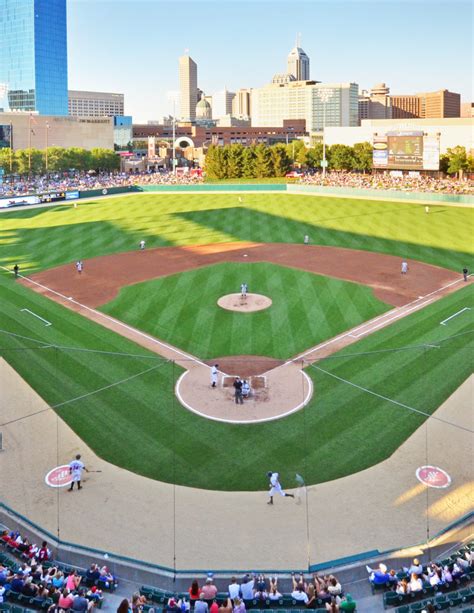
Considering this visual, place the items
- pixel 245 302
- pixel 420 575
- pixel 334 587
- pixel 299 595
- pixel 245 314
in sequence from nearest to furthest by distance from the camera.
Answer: pixel 299 595, pixel 334 587, pixel 420 575, pixel 245 314, pixel 245 302

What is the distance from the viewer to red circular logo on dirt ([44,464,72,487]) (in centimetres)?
1742

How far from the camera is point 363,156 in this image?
107 metres

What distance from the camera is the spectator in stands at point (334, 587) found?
41.1ft

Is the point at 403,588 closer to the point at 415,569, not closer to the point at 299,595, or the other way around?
the point at 415,569

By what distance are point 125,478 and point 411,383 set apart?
11.8 meters

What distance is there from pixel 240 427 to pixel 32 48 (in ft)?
665

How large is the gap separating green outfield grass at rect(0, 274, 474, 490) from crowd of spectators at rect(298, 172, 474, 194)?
5938 cm

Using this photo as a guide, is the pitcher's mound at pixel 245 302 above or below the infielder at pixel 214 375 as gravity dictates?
above

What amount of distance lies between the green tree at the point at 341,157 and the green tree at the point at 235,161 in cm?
1733

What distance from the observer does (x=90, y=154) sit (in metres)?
120

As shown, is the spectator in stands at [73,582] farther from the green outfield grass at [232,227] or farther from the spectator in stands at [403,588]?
the green outfield grass at [232,227]

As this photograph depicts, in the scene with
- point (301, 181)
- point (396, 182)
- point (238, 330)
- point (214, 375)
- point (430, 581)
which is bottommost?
point (430, 581)

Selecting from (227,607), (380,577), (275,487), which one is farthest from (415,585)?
(275,487)

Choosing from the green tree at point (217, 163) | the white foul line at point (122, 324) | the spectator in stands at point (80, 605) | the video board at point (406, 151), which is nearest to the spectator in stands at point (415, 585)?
the spectator in stands at point (80, 605)
